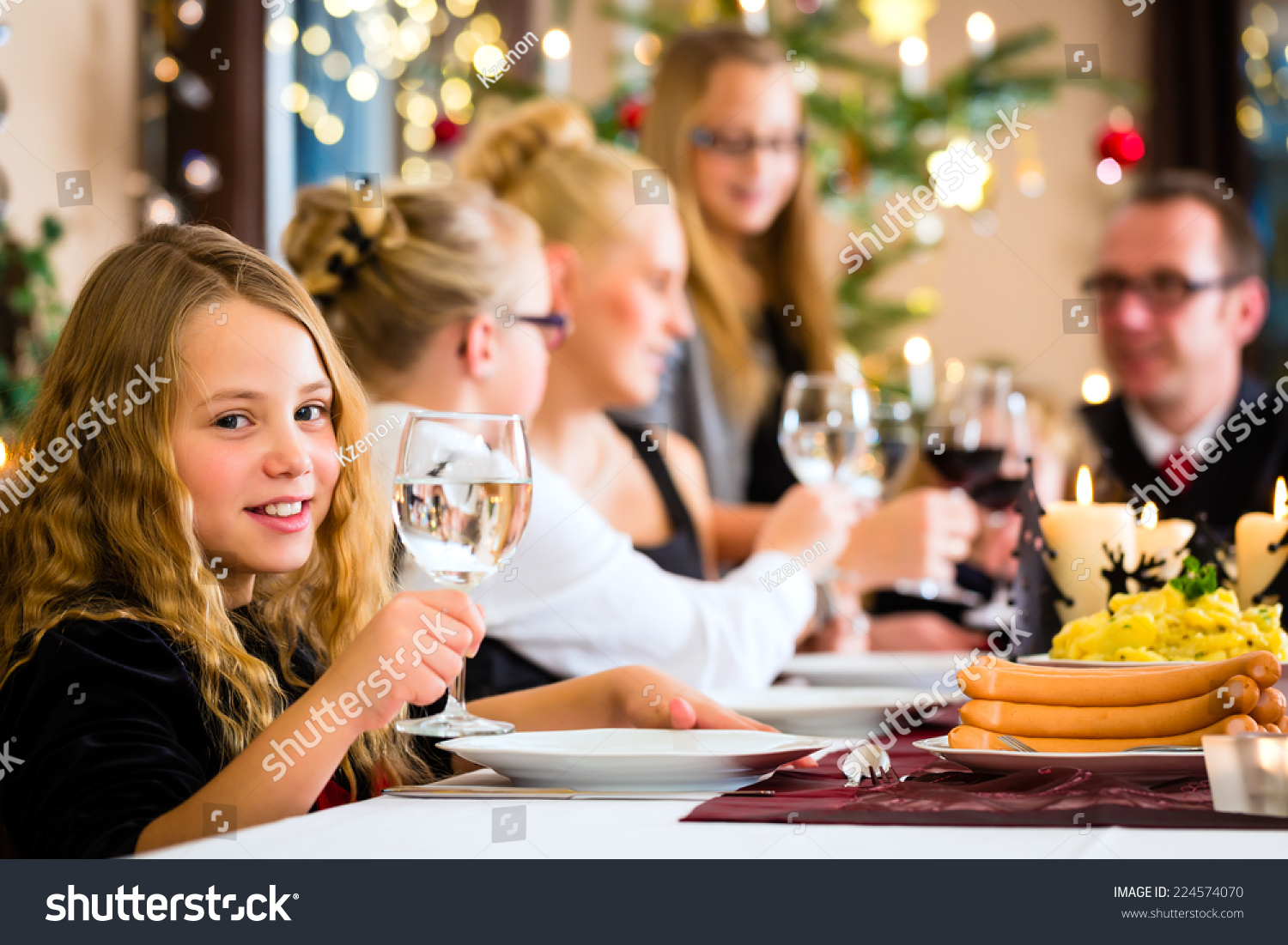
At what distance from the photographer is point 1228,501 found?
8.54 ft

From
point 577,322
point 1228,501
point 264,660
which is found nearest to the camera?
point 264,660

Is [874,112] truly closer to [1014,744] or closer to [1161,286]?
[1161,286]

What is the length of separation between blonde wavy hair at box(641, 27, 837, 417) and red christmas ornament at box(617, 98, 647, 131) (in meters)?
0.44

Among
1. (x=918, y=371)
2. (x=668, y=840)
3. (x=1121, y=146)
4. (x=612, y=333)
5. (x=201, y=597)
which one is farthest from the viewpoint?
(x=1121, y=146)

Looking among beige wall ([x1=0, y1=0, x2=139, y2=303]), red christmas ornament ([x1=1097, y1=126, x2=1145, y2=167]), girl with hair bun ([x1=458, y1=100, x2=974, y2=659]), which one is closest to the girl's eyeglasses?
girl with hair bun ([x1=458, y1=100, x2=974, y2=659])

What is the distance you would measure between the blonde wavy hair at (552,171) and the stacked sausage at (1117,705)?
4.77 ft

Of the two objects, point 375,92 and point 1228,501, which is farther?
point 375,92

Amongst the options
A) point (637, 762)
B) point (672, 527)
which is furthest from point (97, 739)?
point (672, 527)

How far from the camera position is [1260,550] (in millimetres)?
1104

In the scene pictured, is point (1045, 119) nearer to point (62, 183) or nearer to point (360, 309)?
point (62, 183)

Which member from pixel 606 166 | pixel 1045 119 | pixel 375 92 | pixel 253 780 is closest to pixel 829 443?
pixel 606 166

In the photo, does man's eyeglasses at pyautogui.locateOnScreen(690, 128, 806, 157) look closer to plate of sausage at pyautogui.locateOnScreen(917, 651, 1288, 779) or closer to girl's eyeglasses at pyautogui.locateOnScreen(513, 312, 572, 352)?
girl's eyeglasses at pyautogui.locateOnScreen(513, 312, 572, 352)

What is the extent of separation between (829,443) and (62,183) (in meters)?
1.63

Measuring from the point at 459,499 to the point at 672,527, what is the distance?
4.26ft
